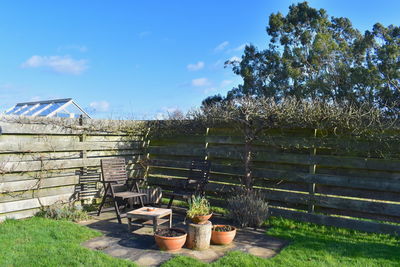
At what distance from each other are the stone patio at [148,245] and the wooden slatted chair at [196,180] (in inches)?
33.7

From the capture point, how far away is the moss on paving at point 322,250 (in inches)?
153

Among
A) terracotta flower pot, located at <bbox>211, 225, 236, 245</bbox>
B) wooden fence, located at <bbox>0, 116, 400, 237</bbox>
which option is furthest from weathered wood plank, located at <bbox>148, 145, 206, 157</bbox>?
terracotta flower pot, located at <bbox>211, 225, 236, 245</bbox>

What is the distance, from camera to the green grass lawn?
3814 millimetres

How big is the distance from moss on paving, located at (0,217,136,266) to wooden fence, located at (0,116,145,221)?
496 millimetres

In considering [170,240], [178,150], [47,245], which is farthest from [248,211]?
[47,245]

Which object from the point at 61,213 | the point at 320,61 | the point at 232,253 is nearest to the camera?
the point at 232,253

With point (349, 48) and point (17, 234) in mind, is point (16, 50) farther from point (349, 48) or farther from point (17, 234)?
point (349, 48)

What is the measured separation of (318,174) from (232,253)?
246cm

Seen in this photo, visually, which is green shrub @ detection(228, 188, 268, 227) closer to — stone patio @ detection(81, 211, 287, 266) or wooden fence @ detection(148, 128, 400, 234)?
stone patio @ detection(81, 211, 287, 266)

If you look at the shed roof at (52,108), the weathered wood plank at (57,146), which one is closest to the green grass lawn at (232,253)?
the weathered wood plank at (57,146)

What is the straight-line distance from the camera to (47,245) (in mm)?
4215

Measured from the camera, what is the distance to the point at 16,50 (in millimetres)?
7906

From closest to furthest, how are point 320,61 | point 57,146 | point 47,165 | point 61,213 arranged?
point 61,213 → point 47,165 → point 57,146 → point 320,61

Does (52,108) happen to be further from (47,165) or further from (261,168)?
(261,168)
